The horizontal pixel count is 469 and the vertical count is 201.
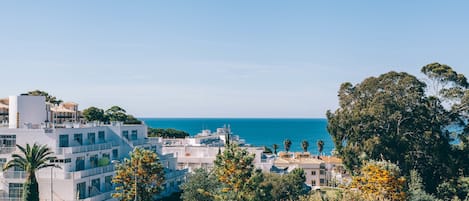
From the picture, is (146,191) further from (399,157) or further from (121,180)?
(399,157)

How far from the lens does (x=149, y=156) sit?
1937 inches

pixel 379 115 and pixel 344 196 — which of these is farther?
pixel 379 115

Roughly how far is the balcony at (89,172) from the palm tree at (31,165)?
258cm

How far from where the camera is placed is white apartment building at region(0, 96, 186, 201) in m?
49.5

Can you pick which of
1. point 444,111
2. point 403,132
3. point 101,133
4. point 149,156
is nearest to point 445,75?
point 444,111

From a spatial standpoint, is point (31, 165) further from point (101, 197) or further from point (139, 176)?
point (139, 176)

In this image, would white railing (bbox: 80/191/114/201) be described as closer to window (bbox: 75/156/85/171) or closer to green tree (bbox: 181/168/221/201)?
window (bbox: 75/156/85/171)

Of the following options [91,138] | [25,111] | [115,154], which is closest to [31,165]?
[25,111]

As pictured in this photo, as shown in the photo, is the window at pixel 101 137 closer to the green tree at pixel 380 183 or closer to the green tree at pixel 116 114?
the green tree at pixel 380 183

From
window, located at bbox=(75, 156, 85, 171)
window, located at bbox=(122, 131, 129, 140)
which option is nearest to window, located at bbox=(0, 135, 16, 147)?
window, located at bbox=(75, 156, 85, 171)

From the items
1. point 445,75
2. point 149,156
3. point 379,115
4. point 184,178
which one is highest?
point 445,75

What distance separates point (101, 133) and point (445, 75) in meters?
42.6

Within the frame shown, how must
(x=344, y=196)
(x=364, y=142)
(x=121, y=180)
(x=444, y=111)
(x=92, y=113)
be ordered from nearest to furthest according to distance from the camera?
(x=344, y=196), (x=121, y=180), (x=364, y=142), (x=444, y=111), (x=92, y=113)

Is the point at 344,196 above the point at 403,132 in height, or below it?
below
